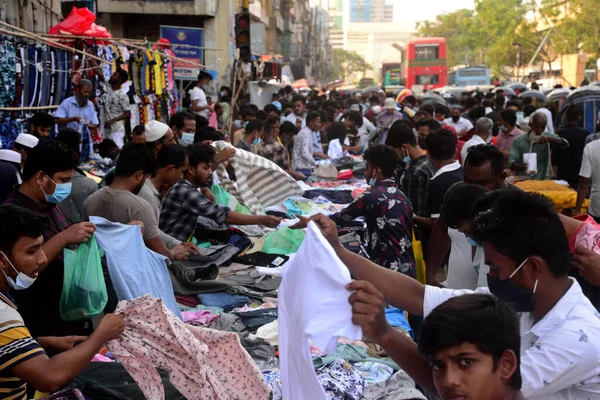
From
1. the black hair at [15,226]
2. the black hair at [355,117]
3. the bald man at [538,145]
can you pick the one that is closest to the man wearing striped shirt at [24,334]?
the black hair at [15,226]

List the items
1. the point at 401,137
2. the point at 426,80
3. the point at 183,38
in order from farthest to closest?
1. the point at 426,80
2. the point at 183,38
3. the point at 401,137

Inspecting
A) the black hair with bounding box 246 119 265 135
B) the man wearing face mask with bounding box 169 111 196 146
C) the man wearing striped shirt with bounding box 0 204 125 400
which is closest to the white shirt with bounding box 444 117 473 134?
the black hair with bounding box 246 119 265 135

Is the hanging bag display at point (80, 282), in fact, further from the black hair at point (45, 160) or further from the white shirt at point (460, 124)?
the white shirt at point (460, 124)

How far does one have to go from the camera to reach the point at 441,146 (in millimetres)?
6242

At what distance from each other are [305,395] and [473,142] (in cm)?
644

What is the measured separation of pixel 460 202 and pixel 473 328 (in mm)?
2149

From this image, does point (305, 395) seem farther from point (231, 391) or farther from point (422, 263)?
point (422, 263)

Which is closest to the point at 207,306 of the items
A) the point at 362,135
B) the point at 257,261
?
the point at 257,261

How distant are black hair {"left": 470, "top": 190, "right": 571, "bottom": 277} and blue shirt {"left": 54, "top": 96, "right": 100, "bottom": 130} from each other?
9.53m

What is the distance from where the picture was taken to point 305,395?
2582 mm

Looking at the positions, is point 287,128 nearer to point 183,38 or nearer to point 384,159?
point 183,38

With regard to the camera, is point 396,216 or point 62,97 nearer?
point 396,216

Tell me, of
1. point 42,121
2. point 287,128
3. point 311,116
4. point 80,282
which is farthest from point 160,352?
point 311,116

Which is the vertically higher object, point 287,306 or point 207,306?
point 287,306
